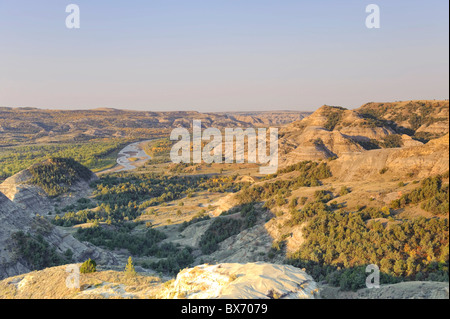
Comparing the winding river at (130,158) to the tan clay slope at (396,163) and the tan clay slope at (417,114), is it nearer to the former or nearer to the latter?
the tan clay slope at (396,163)

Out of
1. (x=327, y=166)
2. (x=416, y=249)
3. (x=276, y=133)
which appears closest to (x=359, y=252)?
(x=416, y=249)

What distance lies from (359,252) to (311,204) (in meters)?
9.56

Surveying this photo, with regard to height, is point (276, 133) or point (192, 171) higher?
point (276, 133)

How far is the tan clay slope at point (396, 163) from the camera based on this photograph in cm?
2950

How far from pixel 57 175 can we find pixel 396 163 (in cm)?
6407

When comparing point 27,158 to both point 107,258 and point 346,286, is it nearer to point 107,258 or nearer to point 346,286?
point 107,258

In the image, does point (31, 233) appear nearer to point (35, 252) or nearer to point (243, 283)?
point (35, 252)

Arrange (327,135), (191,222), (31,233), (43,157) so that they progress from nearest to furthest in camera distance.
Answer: (31,233)
(191,222)
(327,135)
(43,157)

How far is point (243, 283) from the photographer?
1312cm

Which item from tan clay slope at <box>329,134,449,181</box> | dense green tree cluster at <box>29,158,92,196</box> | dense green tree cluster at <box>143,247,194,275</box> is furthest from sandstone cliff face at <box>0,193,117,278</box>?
dense green tree cluster at <box>29,158,92,196</box>

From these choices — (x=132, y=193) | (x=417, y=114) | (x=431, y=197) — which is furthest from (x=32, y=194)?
(x=417, y=114)

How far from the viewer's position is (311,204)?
30438mm

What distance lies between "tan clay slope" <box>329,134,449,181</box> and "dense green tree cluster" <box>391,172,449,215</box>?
255 cm
